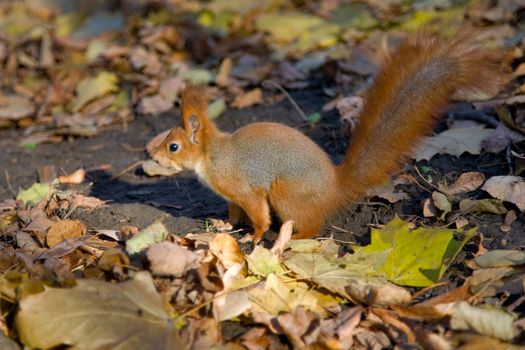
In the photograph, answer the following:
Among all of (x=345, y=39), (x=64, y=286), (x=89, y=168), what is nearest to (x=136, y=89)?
(x=89, y=168)

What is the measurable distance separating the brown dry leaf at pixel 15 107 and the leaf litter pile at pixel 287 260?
0.02 metres

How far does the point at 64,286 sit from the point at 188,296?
17.4 inches

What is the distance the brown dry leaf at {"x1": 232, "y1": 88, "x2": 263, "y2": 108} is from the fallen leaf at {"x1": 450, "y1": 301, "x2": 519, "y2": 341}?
277 centimetres

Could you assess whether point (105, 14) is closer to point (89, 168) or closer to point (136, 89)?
point (136, 89)

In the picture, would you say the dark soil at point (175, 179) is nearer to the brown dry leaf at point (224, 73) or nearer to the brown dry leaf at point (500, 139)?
the brown dry leaf at point (500, 139)

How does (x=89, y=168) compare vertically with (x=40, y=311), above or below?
below

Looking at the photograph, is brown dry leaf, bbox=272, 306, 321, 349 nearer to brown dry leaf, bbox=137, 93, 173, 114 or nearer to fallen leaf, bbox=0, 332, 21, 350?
fallen leaf, bbox=0, 332, 21, 350

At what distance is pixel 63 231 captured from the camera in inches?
121

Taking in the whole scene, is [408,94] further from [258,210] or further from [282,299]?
[282,299]

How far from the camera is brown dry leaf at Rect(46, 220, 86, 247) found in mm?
3057

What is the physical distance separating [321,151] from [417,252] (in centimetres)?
67

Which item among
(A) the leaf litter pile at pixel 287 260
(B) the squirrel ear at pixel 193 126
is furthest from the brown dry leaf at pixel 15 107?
(B) the squirrel ear at pixel 193 126

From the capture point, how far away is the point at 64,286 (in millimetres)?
2430

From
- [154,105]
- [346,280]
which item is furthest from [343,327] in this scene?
→ [154,105]
